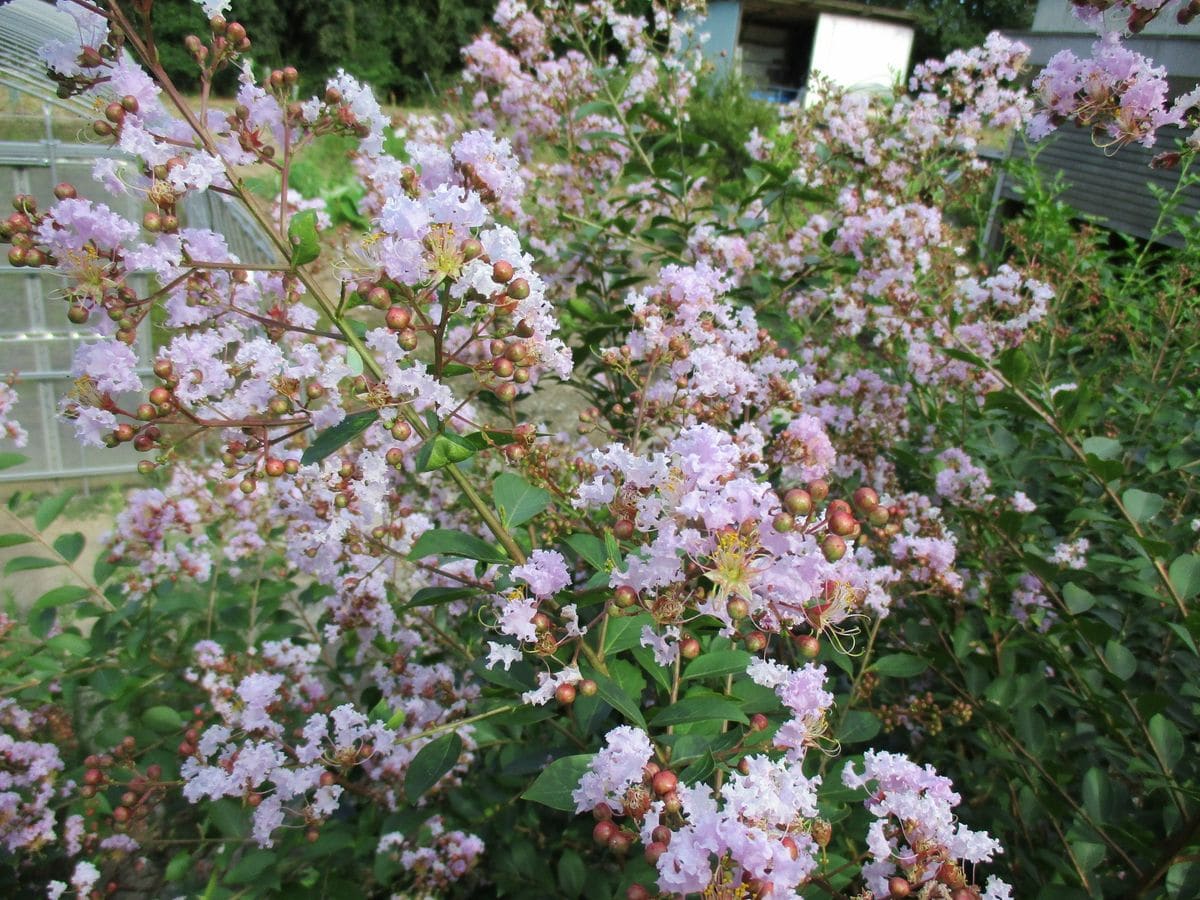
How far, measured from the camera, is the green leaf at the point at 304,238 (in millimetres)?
939

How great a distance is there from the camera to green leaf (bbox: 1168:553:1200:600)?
1382mm

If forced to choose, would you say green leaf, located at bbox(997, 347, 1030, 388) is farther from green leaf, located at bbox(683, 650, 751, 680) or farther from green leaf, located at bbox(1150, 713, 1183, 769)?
green leaf, located at bbox(683, 650, 751, 680)

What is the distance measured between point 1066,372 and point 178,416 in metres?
2.65

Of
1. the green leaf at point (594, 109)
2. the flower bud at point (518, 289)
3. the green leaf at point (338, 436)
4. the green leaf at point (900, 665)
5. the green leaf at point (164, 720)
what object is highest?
the green leaf at point (594, 109)

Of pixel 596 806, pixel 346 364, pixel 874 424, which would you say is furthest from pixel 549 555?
pixel 874 424

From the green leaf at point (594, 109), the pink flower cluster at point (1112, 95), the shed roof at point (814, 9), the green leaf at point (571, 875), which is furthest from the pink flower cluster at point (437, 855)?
the shed roof at point (814, 9)

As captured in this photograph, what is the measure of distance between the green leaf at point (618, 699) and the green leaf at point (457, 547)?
206mm

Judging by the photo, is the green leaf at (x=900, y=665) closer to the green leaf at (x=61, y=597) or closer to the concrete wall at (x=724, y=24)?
the green leaf at (x=61, y=597)

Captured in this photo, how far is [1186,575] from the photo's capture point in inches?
54.9

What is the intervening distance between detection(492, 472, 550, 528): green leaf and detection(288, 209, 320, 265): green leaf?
0.38m

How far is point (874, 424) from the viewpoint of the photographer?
2266 mm

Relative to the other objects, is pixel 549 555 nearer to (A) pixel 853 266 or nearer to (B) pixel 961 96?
(A) pixel 853 266

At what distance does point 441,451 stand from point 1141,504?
1.28 meters

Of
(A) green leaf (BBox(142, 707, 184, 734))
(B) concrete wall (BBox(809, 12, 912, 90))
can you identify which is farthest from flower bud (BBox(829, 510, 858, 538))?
(B) concrete wall (BBox(809, 12, 912, 90))
